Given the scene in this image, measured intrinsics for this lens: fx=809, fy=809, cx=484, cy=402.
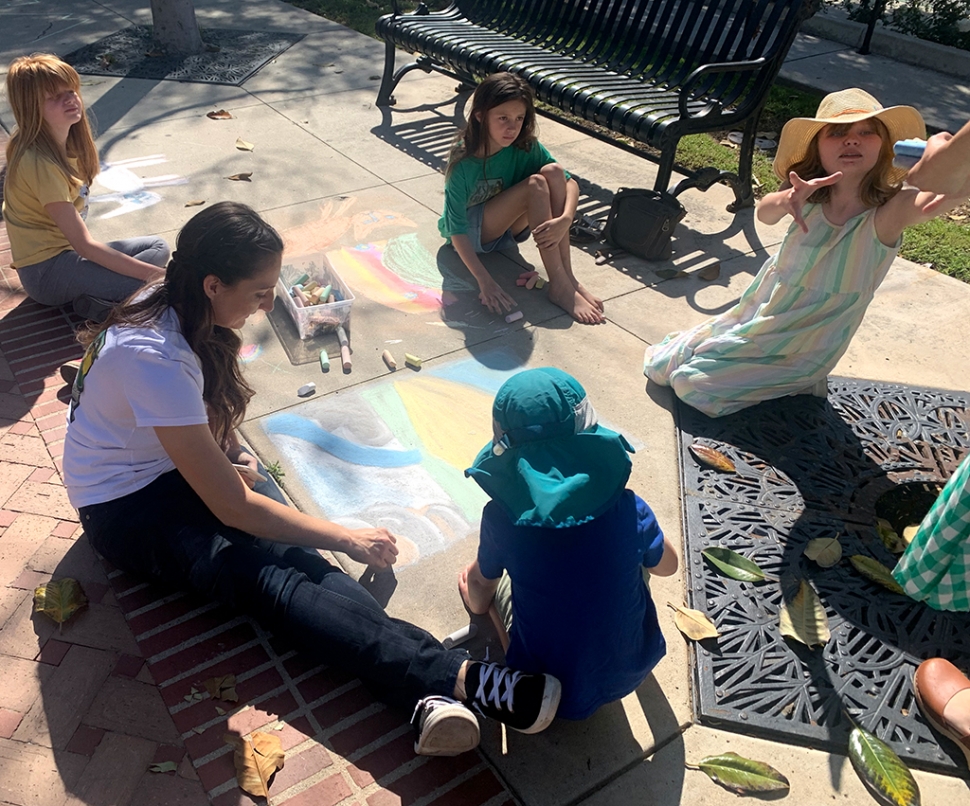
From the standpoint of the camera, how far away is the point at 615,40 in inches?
215

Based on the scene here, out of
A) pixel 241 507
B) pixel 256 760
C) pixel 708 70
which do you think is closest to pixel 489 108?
pixel 708 70

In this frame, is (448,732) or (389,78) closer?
(448,732)

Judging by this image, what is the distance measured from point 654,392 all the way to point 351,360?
1319 millimetres

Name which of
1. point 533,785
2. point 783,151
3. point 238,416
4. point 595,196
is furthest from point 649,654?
point 595,196

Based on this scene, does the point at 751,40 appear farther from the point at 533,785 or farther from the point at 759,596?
the point at 533,785

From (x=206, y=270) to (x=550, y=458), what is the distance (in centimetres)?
106

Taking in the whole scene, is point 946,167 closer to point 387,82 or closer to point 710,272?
point 710,272

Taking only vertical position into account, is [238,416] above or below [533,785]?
above

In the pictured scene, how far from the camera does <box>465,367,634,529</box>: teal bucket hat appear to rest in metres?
1.75

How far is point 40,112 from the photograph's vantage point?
326 centimetres

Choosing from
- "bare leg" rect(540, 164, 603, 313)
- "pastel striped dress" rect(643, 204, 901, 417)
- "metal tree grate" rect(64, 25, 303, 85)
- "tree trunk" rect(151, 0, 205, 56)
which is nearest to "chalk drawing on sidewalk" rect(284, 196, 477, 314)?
"bare leg" rect(540, 164, 603, 313)

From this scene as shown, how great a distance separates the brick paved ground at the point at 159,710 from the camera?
1.97 metres

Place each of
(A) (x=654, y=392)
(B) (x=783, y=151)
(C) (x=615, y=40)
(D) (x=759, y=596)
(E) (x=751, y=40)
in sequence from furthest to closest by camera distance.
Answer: (C) (x=615, y=40) < (E) (x=751, y=40) < (A) (x=654, y=392) < (B) (x=783, y=151) < (D) (x=759, y=596)

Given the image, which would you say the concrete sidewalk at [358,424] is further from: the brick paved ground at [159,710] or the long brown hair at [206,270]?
the long brown hair at [206,270]
